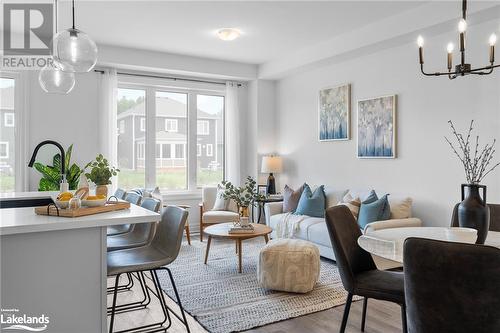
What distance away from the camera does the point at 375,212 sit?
4.08m

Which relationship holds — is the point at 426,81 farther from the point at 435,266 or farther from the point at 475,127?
the point at 435,266

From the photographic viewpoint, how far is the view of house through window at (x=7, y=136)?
16.1 ft

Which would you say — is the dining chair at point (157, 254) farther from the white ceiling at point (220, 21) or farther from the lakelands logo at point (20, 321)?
the white ceiling at point (220, 21)

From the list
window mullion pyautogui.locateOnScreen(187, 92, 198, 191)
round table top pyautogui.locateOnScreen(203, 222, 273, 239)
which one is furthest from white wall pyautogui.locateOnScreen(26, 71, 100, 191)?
round table top pyautogui.locateOnScreen(203, 222, 273, 239)

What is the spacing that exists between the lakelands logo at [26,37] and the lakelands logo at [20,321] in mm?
3210

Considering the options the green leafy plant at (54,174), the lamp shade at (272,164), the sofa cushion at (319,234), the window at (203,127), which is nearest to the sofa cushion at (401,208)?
the sofa cushion at (319,234)

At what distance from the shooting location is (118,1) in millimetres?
3729

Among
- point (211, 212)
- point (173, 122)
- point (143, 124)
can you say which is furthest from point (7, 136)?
point (211, 212)

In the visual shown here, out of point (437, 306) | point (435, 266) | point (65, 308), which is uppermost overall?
point (435, 266)

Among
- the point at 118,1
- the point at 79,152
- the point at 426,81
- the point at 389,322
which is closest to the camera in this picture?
the point at 389,322

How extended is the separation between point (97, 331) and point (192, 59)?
4.60m

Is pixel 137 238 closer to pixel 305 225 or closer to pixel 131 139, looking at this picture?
pixel 305 225

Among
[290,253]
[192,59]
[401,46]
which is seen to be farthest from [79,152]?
[401,46]

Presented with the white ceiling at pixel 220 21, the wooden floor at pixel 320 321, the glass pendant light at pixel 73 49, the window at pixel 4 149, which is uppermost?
the white ceiling at pixel 220 21
